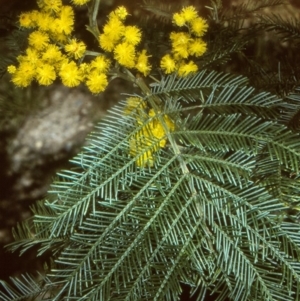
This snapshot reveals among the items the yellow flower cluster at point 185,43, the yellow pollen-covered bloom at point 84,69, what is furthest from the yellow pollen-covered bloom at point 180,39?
the yellow pollen-covered bloom at point 84,69

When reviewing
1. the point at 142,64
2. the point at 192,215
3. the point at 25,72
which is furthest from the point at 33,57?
the point at 192,215

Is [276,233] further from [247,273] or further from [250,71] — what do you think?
[250,71]

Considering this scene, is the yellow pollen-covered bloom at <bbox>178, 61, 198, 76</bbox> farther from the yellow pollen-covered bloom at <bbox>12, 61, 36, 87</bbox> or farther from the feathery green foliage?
the yellow pollen-covered bloom at <bbox>12, 61, 36, 87</bbox>

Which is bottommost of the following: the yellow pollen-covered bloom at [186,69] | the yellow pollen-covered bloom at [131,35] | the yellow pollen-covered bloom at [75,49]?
the yellow pollen-covered bloom at [186,69]

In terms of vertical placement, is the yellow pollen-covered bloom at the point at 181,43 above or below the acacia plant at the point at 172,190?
above

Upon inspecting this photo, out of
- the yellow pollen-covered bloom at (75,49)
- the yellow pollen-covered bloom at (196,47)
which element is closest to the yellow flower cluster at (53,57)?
the yellow pollen-covered bloom at (75,49)

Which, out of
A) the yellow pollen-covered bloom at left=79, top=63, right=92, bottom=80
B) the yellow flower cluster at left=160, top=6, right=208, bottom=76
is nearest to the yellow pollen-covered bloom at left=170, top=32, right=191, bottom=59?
the yellow flower cluster at left=160, top=6, right=208, bottom=76

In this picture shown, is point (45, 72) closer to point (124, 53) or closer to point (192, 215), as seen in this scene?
point (124, 53)

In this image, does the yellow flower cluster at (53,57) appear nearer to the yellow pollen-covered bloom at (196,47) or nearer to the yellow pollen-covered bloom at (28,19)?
the yellow pollen-covered bloom at (28,19)
